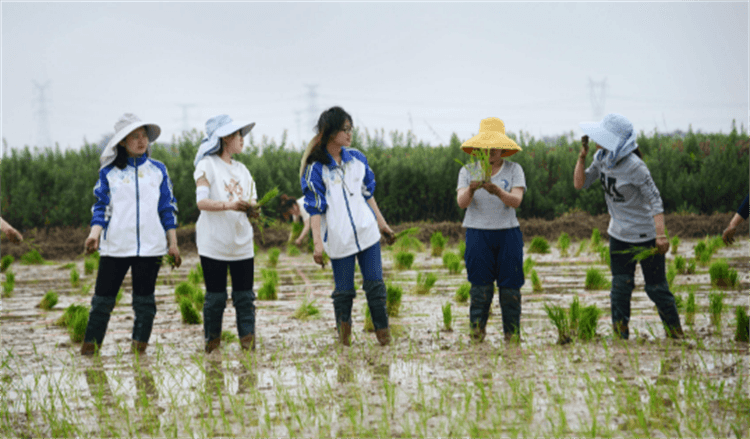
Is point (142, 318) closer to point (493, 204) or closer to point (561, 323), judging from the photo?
point (493, 204)

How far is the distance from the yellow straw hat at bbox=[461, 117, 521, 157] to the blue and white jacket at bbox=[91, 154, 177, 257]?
82.8 inches

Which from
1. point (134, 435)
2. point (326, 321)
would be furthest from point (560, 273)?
point (134, 435)

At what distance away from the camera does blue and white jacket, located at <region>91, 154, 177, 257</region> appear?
14.8 feet

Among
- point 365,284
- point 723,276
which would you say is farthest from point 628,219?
point 723,276

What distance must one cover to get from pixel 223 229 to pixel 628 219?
2621 millimetres

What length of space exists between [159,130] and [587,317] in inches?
124

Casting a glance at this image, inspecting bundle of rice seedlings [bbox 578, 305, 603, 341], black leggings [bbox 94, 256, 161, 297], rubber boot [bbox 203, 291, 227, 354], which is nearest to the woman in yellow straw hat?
bundle of rice seedlings [bbox 578, 305, 603, 341]

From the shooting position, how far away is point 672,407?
320 cm

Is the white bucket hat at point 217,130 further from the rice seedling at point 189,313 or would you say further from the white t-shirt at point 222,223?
the rice seedling at point 189,313

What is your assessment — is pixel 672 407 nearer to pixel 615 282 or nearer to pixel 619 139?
pixel 615 282

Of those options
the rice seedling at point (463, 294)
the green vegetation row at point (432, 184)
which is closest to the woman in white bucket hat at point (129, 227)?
the rice seedling at point (463, 294)

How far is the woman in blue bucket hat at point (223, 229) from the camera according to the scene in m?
4.50

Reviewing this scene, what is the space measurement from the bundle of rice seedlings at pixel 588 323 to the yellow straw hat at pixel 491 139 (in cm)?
114

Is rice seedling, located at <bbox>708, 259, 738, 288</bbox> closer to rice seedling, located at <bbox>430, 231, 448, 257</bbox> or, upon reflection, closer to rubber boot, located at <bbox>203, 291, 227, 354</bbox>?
rubber boot, located at <bbox>203, 291, 227, 354</bbox>
